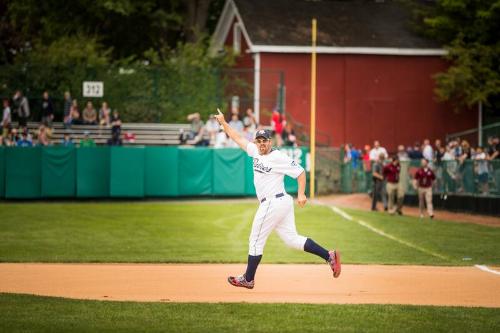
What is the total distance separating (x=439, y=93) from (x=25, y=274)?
3315 cm

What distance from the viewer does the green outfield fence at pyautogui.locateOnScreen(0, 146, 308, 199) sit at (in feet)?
125

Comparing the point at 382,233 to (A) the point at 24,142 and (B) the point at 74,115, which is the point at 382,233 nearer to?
(A) the point at 24,142

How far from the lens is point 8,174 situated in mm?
37781

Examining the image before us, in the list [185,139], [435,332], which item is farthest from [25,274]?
[185,139]

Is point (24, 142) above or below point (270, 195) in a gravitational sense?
above

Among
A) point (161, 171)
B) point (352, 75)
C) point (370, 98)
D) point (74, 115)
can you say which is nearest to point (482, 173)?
point (161, 171)

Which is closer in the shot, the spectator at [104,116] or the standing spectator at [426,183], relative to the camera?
the standing spectator at [426,183]

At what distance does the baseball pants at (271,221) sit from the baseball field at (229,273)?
2.57ft

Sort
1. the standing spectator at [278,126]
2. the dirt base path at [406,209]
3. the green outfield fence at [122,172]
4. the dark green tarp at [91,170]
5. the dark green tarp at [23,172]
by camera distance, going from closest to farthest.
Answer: the dirt base path at [406,209], the dark green tarp at [23,172], the green outfield fence at [122,172], the dark green tarp at [91,170], the standing spectator at [278,126]

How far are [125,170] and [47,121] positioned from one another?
4.52 metres

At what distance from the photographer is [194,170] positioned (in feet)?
130

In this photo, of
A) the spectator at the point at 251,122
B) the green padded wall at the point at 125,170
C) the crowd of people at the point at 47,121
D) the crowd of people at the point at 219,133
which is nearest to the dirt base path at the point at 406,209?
the crowd of people at the point at 219,133

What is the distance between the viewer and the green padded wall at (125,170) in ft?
127

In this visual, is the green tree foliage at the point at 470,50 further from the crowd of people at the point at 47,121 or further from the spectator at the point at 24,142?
the spectator at the point at 24,142
